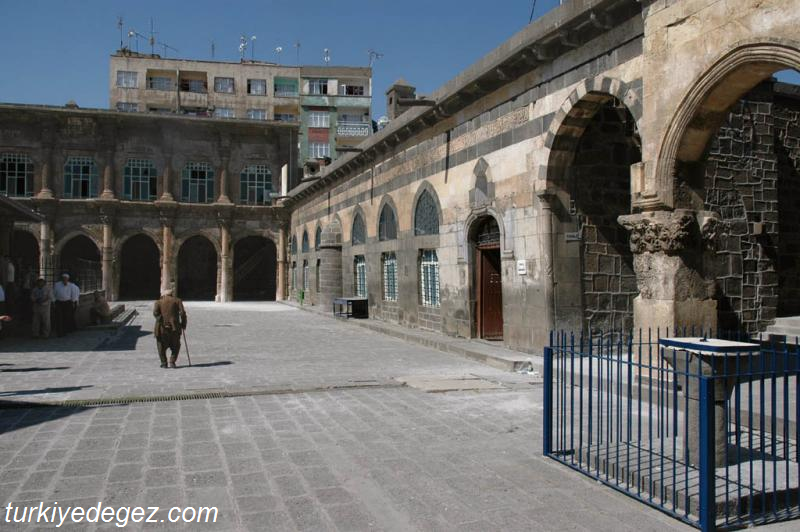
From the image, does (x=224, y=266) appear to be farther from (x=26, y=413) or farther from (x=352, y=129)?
(x=26, y=413)

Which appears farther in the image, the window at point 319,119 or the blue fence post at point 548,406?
the window at point 319,119

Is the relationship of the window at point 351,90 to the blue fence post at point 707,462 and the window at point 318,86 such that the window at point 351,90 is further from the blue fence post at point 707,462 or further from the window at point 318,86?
the blue fence post at point 707,462

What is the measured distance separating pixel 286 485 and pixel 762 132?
11.6 m

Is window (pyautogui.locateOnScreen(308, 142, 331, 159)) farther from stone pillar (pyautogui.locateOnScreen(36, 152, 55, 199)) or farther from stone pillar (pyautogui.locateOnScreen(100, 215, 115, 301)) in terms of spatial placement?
stone pillar (pyautogui.locateOnScreen(36, 152, 55, 199))

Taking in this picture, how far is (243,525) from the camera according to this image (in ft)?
12.5

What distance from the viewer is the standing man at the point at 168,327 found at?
33.1ft

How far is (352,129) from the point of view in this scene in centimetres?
4897

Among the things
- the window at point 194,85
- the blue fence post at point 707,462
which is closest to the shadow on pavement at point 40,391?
the blue fence post at point 707,462

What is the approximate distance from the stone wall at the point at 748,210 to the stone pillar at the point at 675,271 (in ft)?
13.2

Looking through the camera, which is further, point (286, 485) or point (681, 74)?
point (681, 74)

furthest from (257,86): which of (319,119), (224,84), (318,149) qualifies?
(318,149)

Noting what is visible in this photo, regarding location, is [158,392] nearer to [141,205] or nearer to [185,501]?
[185,501]

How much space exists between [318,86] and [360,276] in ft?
105

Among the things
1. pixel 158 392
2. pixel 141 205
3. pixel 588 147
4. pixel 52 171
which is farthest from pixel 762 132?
pixel 52 171
